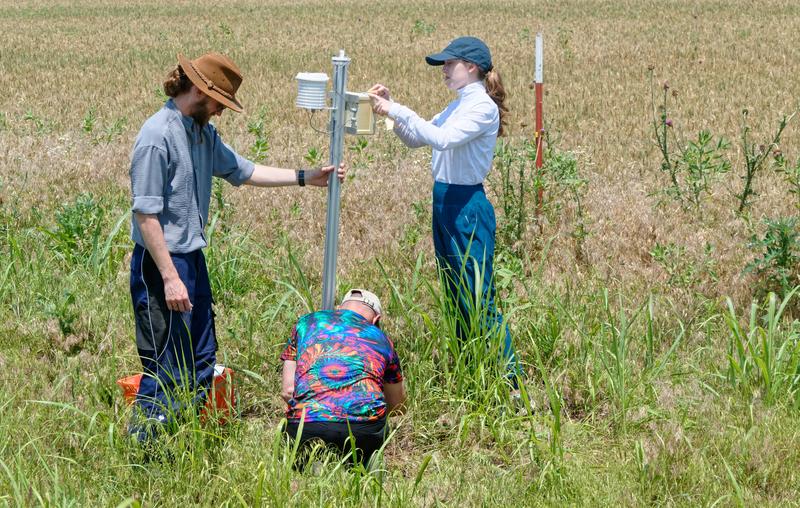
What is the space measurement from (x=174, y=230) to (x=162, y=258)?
0.50 feet

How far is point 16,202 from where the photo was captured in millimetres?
7180

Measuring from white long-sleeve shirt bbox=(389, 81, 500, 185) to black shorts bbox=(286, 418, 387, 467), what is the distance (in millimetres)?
1312

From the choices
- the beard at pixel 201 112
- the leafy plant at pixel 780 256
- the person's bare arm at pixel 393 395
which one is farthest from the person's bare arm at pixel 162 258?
the leafy plant at pixel 780 256

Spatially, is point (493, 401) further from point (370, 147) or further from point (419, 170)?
point (370, 147)

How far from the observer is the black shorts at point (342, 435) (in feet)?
12.2

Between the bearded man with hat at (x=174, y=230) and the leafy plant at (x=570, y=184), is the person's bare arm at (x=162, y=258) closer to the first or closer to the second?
the bearded man with hat at (x=174, y=230)

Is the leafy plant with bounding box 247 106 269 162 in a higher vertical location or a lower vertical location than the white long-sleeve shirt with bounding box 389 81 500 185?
lower

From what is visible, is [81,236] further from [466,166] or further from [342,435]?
[342,435]

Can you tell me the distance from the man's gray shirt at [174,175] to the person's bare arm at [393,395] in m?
0.99

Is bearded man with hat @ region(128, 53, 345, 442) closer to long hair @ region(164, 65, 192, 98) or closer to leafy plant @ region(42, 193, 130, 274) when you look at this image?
long hair @ region(164, 65, 192, 98)

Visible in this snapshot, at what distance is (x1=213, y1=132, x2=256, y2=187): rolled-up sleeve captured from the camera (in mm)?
4305

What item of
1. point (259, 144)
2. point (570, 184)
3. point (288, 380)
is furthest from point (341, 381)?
point (259, 144)

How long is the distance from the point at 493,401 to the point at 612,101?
8609 mm

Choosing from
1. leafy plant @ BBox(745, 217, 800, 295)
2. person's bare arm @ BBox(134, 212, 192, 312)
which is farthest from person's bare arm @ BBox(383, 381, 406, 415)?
leafy plant @ BBox(745, 217, 800, 295)
